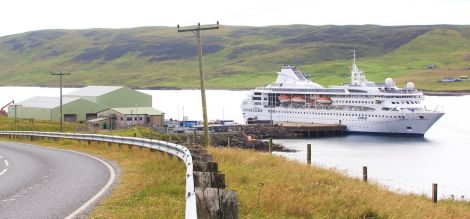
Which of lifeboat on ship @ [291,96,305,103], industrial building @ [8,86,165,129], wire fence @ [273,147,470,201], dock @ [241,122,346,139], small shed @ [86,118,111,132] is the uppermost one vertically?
lifeboat on ship @ [291,96,305,103]

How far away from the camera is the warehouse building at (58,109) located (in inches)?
3435

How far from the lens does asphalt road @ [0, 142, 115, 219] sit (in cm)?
1215

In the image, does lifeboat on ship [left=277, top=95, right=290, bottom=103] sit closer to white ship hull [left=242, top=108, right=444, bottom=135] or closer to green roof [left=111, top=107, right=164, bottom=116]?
white ship hull [left=242, top=108, right=444, bottom=135]

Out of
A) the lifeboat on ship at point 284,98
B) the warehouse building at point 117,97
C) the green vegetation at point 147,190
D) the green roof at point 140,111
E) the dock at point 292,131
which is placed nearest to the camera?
the green vegetation at point 147,190

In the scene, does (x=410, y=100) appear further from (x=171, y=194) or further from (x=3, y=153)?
(x=171, y=194)

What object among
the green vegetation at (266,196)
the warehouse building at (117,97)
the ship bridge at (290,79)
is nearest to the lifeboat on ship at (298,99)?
the ship bridge at (290,79)

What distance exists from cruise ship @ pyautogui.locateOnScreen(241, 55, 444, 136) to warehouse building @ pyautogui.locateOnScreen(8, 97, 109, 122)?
101 ft

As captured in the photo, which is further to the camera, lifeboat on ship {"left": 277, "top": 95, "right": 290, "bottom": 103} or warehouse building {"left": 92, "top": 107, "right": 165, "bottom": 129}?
lifeboat on ship {"left": 277, "top": 95, "right": 290, "bottom": 103}

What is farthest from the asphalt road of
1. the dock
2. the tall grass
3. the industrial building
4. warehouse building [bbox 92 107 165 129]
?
the dock

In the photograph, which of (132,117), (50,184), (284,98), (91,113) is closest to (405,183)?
(50,184)

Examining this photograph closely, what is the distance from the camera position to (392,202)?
1328 cm

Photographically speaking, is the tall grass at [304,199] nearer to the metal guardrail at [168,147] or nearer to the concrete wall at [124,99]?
the metal guardrail at [168,147]

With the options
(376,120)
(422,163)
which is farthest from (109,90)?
(422,163)

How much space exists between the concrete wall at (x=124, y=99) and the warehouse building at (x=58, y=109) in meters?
6.93
